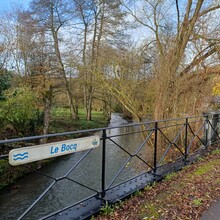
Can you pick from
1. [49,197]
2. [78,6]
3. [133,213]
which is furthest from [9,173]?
[78,6]

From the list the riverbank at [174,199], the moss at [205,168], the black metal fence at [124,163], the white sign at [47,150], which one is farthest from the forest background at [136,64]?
the white sign at [47,150]

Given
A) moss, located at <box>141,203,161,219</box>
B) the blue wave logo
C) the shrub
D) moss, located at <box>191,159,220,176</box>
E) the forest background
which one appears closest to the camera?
the blue wave logo

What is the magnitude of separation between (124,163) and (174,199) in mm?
1170

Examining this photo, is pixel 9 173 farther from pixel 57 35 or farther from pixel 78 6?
pixel 78 6

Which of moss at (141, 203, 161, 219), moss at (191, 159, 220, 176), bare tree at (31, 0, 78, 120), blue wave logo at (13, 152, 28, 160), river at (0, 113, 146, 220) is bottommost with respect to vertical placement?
river at (0, 113, 146, 220)

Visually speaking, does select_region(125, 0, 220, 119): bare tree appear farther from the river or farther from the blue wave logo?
the blue wave logo

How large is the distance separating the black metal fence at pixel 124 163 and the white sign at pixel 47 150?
0.27ft

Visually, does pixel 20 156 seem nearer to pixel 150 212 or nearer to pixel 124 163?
pixel 150 212

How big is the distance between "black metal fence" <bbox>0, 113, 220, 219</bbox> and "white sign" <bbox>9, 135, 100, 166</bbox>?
0.08m

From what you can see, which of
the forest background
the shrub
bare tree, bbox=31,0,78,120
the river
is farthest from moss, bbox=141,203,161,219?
bare tree, bbox=31,0,78,120

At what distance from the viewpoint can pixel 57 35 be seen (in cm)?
1664

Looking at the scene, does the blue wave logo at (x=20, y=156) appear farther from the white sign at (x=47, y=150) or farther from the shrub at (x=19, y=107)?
the shrub at (x=19, y=107)

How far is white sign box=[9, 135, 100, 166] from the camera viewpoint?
78.2 inches

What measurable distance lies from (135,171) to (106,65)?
489cm
